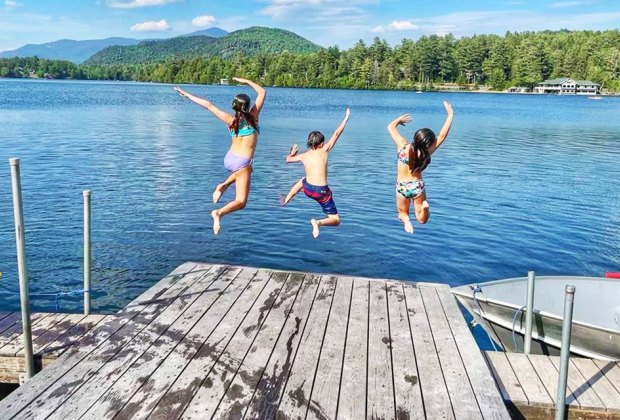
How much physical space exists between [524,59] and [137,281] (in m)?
172

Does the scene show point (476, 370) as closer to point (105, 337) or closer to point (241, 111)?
point (105, 337)

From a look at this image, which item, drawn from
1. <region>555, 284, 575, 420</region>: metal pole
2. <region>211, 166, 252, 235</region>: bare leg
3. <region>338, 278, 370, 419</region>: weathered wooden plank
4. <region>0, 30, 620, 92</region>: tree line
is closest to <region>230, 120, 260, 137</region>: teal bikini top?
<region>211, 166, 252, 235</region>: bare leg

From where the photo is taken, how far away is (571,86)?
519 feet

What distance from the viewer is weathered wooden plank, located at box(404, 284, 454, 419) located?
529cm

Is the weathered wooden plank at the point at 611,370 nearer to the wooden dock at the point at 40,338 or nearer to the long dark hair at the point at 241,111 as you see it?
the long dark hair at the point at 241,111

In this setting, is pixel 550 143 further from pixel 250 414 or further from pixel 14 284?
pixel 250 414

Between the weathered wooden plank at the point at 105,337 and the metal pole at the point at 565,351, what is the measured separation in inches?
192

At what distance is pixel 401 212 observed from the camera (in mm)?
8727

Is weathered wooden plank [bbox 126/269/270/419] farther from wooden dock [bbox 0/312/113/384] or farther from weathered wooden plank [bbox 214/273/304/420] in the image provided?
wooden dock [bbox 0/312/113/384]

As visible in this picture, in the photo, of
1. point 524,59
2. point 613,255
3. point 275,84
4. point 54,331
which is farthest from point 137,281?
point 524,59

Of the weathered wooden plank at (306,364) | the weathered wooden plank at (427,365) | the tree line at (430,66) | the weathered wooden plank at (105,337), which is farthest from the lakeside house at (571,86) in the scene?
the weathered wooden plank at (105,337)

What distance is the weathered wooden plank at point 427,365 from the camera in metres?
5.29

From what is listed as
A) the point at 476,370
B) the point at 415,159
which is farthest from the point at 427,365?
the point at 415,159

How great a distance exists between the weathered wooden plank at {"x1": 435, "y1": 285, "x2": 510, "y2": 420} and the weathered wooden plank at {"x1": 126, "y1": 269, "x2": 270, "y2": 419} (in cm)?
268
